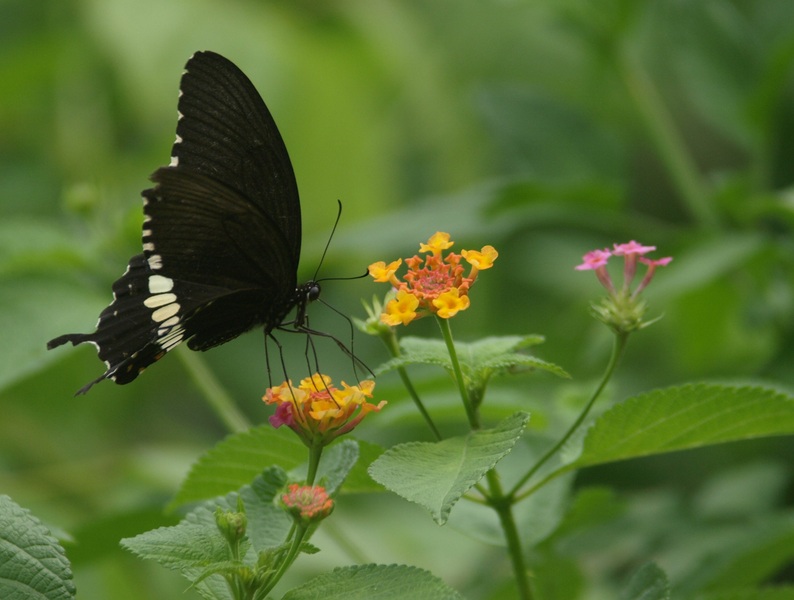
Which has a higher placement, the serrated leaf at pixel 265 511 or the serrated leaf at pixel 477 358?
the serrated leaf at pixel 477 358

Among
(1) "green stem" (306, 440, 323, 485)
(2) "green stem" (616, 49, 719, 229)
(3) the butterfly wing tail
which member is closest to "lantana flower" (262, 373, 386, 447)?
(1) "green stem" (306, 440, 323, 485)

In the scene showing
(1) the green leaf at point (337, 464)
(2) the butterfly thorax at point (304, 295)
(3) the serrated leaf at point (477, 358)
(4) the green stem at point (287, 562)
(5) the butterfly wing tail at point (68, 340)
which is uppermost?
(2) the butterfly thorax at point (304, 295)

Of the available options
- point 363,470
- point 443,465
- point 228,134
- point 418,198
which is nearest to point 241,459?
point 363,470

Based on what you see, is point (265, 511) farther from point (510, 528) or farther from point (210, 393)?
point (210, 393)

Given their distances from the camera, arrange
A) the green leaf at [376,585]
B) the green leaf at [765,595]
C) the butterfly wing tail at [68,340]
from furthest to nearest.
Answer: the butterfly wing tail at [68,340] → the green leaf at [765,595] → the green leaf at [376,585]

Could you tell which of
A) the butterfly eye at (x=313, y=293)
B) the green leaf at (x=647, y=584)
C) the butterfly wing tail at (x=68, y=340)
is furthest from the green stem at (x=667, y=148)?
the butterfly wing tail at (x=68, y=340)

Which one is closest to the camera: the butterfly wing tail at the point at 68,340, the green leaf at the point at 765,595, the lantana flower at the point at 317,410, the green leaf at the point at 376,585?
the green leaf at the point at 376,585

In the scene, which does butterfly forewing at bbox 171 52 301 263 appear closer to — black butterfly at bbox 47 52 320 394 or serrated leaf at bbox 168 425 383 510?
black butterfly at bbox 47 52 320 394

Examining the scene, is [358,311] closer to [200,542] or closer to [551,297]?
[551,297]

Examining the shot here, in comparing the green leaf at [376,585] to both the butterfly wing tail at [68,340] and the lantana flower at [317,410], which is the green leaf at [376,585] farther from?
the butterfly wing tail at [68,340]
